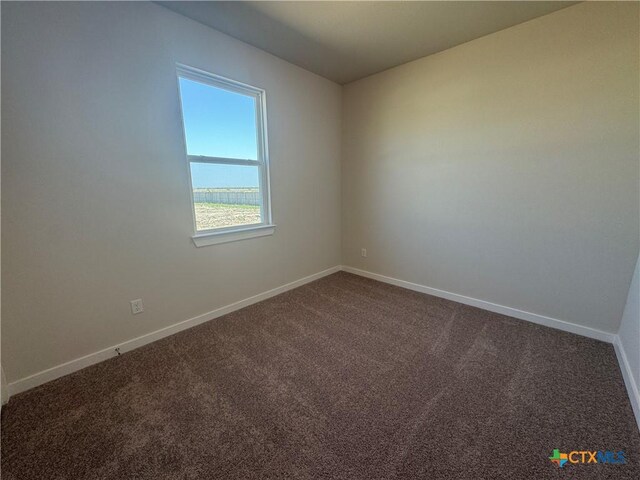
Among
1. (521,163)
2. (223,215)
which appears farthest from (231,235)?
(521,163)

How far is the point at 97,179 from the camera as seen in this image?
185cm

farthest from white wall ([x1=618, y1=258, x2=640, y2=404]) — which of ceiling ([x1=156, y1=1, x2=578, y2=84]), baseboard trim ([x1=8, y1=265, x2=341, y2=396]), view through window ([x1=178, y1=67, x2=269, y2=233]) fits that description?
view through window ([x1=178, y1=67, x2=269, y2=233])

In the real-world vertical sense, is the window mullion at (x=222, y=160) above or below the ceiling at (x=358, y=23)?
below

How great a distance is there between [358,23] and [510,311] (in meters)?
2.94

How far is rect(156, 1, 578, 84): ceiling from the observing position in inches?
78.1

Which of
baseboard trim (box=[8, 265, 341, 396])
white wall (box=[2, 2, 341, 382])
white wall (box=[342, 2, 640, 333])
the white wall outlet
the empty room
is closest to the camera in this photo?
the empty room

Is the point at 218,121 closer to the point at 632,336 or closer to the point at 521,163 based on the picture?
the point at 521,163

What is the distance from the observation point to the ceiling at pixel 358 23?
6.51 feet

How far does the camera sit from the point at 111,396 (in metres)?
1.66

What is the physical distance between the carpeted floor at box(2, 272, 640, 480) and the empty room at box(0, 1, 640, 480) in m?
0.01

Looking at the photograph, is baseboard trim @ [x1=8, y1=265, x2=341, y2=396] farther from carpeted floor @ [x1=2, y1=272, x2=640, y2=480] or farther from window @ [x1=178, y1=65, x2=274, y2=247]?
window @ [x1=178, y1=65, x2=274, y2=247]

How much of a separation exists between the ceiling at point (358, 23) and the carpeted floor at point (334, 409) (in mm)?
2579
